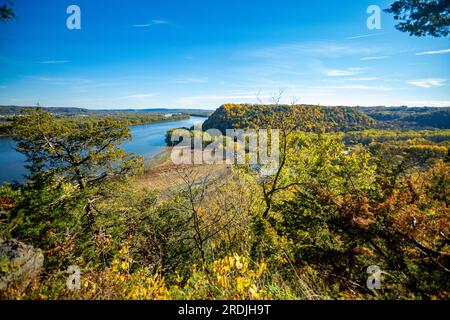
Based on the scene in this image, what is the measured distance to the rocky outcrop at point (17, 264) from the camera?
3.24 meters

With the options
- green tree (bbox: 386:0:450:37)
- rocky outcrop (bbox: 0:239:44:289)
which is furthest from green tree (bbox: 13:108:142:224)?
green tree (bbox: 386:0:450:37)

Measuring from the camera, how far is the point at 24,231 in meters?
5.23

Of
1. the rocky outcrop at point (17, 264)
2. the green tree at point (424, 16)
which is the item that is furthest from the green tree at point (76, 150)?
the green tree at point (424, 16)

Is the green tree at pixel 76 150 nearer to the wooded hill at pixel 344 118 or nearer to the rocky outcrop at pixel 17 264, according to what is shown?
the rocky outcrop at pixel 17 264

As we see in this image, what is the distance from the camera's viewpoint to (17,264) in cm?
351

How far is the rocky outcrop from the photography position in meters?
3.24

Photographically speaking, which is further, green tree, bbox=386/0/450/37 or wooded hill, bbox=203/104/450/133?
wooded hill, bbox=203/104/450/133

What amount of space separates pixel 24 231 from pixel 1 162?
173ft

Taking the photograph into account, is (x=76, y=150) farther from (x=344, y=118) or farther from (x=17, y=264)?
(x=344, y=118)

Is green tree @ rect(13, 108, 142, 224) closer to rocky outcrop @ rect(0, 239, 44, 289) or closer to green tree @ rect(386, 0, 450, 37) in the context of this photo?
rocky outcrop @ rect(0, 239, 44, 289)

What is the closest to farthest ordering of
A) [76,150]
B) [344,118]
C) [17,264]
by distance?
[17,264] < [76,150] < [344,118]

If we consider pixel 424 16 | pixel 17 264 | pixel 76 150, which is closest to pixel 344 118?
pixel 424 16
